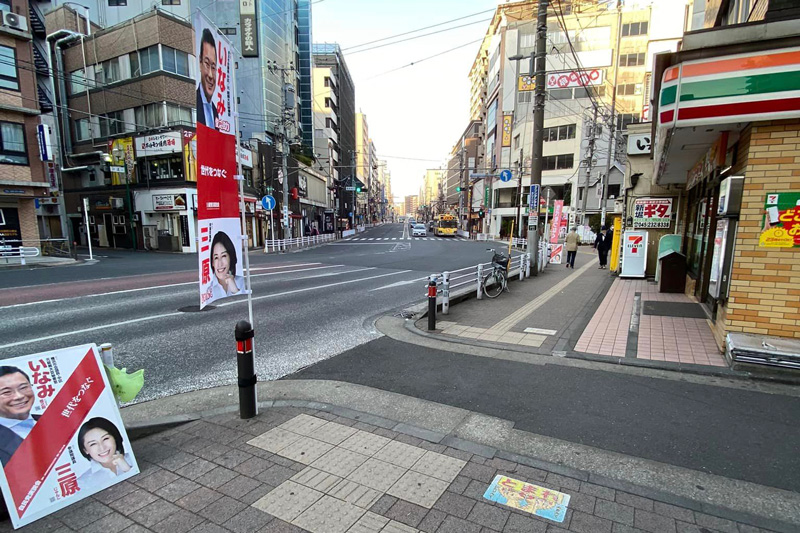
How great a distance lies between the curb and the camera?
2.72m

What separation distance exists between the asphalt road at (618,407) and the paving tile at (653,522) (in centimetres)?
80

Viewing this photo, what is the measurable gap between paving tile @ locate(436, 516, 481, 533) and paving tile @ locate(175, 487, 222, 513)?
169 centimetres

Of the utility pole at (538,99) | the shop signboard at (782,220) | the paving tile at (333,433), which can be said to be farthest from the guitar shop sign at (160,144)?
the shop signboard at (782,220)

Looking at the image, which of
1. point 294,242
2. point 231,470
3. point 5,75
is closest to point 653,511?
point 231,470

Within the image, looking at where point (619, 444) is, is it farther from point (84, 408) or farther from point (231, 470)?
point (84, 408)

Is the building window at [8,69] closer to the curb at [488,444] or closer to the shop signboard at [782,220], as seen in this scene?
the curb at [488,444]

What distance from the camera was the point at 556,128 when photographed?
1770 inches

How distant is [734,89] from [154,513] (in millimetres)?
7539

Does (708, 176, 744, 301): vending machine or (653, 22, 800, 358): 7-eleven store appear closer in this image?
(653, 22, 800, 358): 7-eleven store

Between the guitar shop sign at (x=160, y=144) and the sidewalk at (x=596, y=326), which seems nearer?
the sidewalk at (x=596, y=326)

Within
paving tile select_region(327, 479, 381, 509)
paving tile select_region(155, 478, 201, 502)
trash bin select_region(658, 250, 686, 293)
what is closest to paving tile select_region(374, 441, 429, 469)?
paving tile select_region(327, 479, 381, 509)

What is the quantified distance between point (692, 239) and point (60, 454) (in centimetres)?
1306

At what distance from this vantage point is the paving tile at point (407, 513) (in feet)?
8.49

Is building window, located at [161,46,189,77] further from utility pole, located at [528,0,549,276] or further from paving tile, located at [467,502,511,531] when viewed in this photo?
paving tile, located at [467,502,511,531]
